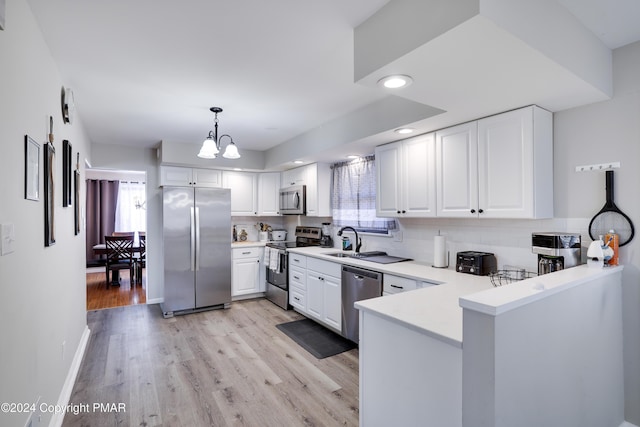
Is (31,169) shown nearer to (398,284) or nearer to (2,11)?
(2,11)

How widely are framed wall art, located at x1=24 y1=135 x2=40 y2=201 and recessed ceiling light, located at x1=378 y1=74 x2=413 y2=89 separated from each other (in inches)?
70.2

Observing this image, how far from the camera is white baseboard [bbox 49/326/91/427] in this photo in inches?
82.4

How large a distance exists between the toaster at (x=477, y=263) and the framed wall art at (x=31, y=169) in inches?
112

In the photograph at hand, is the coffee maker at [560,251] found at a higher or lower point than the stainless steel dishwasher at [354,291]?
higher

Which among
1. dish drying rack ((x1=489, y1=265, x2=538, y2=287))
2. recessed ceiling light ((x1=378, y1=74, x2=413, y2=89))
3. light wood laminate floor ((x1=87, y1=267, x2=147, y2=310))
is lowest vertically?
light wood laminate floor ((x1=87, y1=267, x2=147, y2=310))

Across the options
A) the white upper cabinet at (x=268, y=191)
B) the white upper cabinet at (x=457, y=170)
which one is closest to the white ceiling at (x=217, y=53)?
the white upper cabinet at (x=457, y=170)

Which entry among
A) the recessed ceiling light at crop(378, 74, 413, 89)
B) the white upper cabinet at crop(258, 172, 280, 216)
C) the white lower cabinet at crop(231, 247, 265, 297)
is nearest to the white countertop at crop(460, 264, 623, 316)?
the recessed ceiling light at crop(378, 74, 413, 89)

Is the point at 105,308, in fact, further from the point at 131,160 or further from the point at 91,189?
the point at 91,189

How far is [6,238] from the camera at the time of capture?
1.29 meters

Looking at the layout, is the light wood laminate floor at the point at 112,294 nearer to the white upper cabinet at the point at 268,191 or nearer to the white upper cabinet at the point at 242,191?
the white upper cabinet at the point at 242,191

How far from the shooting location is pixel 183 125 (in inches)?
147

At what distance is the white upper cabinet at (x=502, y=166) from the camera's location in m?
2.20

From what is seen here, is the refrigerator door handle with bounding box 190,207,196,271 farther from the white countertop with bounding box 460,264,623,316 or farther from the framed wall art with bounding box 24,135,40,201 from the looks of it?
the white countertop with bounding box 460,264,623,316

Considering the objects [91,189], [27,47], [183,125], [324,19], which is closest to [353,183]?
[183,125]
